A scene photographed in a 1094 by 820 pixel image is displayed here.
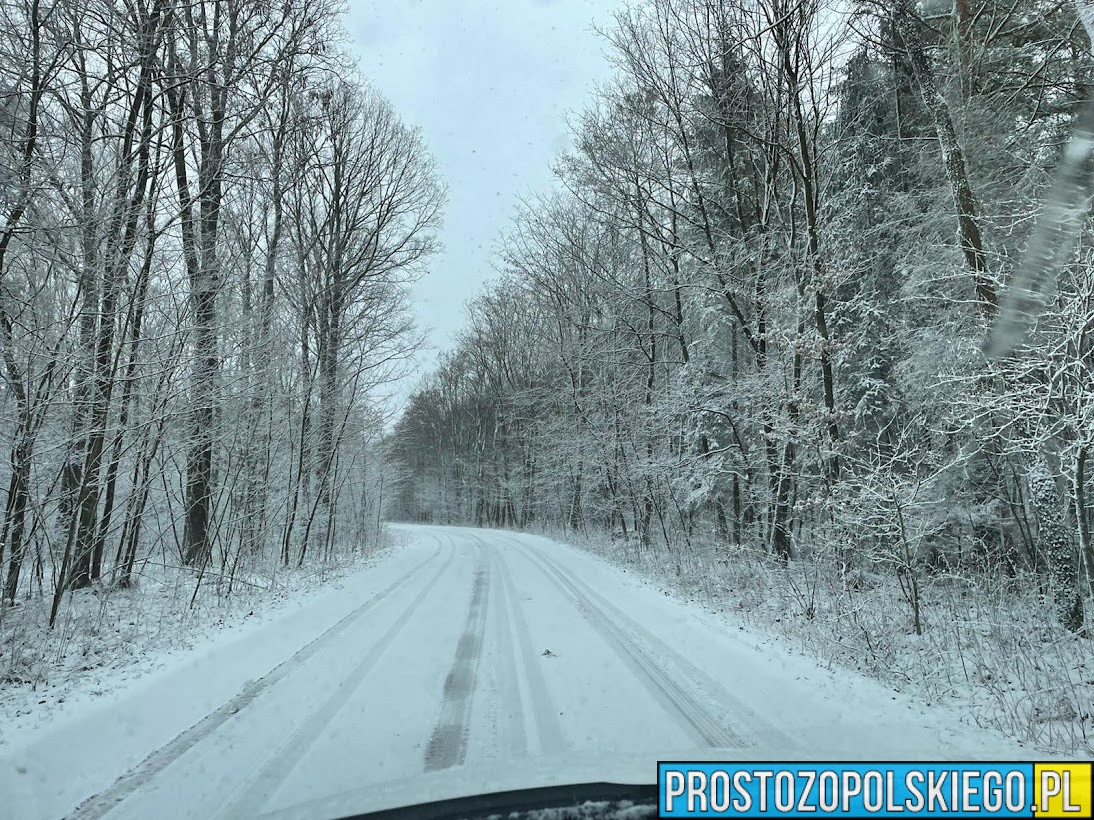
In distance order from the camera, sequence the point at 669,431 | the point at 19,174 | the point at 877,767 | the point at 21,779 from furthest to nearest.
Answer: the point at 669,431, the point at 19,174, the point at 21,779, the point at 877,767

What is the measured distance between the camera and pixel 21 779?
→ 130 inches

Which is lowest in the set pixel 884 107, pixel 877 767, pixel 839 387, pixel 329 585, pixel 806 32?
pixel 329 585

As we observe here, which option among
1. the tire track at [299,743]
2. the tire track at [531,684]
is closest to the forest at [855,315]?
the tire track at [531,684]

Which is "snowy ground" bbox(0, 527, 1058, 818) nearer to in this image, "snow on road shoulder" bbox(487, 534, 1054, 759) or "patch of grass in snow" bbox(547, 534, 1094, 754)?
"snow on road shoulder" bbox(487, 534, 1054, 759)

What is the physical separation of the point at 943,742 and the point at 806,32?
9.77m

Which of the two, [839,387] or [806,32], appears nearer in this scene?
[806,32]

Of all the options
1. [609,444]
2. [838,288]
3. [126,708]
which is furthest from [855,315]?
[126,708]

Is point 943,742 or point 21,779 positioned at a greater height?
point 943,742

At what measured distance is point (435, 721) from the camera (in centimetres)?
402

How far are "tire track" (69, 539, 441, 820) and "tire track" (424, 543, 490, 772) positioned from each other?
151 centimetres

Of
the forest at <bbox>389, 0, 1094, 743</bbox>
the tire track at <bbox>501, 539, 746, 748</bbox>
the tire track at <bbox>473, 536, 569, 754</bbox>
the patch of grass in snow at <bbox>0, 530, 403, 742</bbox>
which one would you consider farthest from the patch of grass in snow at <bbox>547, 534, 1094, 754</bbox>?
the patch of grass in snow at <bbox>0, 530, 403, 742</bbox>

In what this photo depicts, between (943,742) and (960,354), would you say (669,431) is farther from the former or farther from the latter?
(943,742)

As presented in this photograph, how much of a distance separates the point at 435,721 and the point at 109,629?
4.93 metres

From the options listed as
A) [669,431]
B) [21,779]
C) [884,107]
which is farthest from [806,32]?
[21,779]
